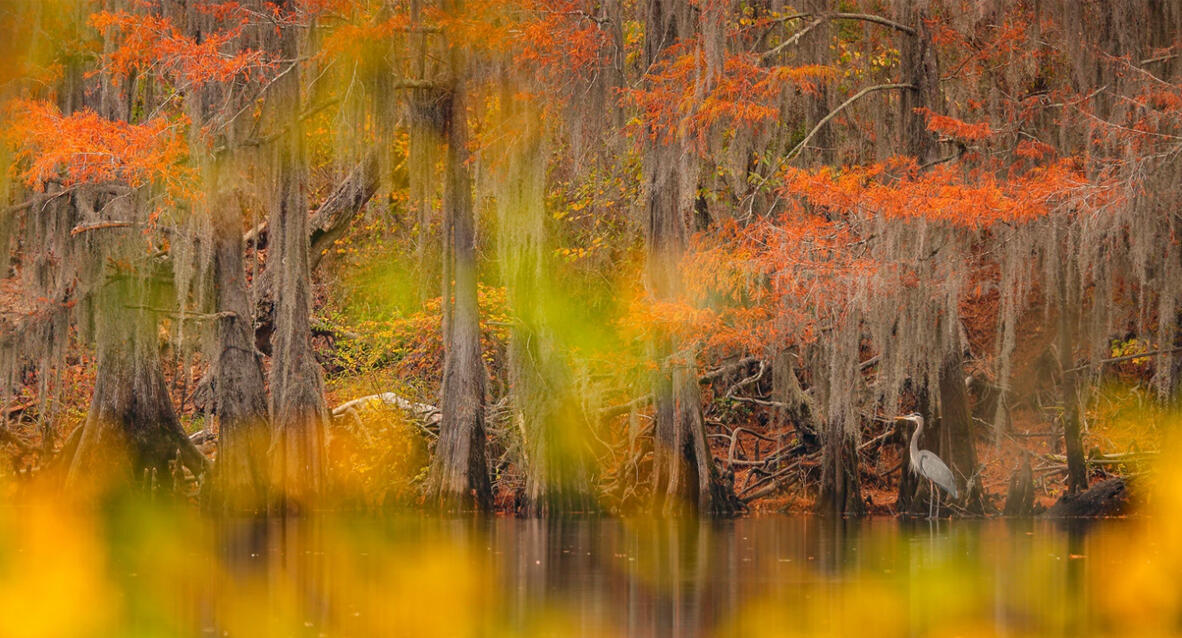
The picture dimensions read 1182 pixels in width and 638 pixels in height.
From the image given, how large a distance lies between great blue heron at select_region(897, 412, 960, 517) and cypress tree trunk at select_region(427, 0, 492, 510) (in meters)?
4.53

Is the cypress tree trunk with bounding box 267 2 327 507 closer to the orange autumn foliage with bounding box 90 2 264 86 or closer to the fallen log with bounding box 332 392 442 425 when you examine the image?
the orange autumn foliage with bounding box 90 2 264 86

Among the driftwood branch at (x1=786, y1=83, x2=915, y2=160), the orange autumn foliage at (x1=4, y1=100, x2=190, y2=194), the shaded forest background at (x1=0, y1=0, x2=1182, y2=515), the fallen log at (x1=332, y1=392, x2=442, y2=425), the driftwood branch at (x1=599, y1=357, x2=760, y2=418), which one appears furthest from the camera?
the fallen log at (x1=332, y1=392, x2=442, y2=425)

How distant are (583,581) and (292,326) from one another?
28.4 ft

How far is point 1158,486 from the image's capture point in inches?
650

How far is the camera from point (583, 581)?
10289mm

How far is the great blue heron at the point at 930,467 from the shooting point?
54.1ft

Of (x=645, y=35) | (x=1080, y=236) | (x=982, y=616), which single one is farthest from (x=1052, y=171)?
(x=982, y=616)

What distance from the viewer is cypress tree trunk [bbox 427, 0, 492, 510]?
17609 millimetres

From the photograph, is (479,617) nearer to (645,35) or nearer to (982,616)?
(982,616)

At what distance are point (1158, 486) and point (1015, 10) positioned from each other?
5.06m

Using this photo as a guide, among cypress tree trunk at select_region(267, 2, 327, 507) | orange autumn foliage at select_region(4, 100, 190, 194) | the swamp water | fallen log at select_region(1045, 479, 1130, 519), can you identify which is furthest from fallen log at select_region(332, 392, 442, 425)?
fallen log at select_region(1045, 479, 1130, 519)

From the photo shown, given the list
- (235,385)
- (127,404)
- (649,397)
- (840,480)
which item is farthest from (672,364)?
(127,404)

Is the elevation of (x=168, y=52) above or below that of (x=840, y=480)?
above

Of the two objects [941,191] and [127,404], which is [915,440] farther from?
[127,404]
